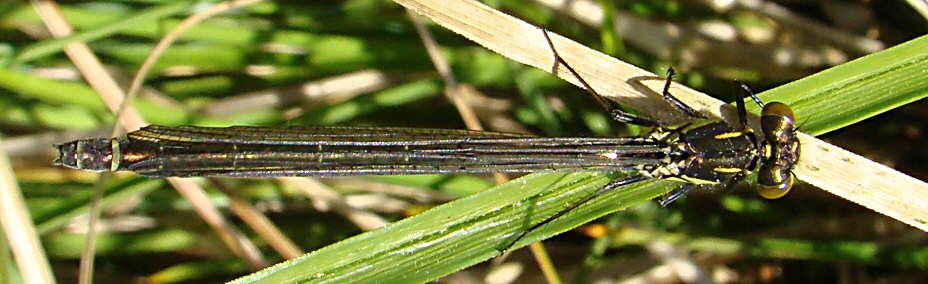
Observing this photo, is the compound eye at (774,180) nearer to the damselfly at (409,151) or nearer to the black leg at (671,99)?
the damselfly at (409,151)

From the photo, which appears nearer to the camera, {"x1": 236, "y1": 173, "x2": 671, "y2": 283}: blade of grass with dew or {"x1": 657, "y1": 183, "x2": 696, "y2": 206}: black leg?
{"x1": 236, "y1": 173, "x2": 671, "y2": 283}: blade of grass with dew

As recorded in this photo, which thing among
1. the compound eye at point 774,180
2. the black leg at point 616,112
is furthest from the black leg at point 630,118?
the compound eye at point 774,180

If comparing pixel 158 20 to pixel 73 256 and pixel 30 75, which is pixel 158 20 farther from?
pixel 73 256

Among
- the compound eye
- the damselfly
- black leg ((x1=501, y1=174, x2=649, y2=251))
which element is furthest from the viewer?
the damselfly

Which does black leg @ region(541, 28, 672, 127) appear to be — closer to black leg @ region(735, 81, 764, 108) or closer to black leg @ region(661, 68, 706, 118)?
black leg @ region(661, 68, 706, 118)

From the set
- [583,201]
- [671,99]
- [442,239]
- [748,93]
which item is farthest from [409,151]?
[748,93]

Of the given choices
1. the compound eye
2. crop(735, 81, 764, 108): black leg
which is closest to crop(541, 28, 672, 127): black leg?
crop(735, 81, 764, 108): black leg

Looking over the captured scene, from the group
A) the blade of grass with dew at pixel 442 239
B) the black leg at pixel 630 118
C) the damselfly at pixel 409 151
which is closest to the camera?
the blade of grass with dew at pixel 442 239
